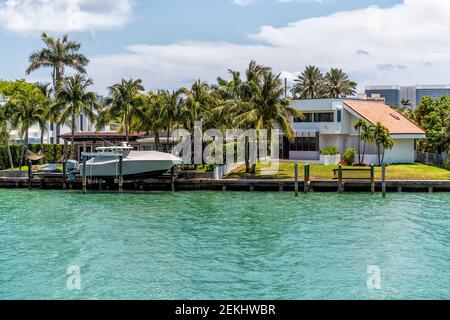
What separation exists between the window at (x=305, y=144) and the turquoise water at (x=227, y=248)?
70.4ft

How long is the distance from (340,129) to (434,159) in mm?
10051

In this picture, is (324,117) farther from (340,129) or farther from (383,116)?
(383,116)

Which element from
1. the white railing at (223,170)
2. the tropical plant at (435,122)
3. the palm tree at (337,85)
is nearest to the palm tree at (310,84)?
the palm tree at (337,85)

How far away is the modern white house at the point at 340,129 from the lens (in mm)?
63375

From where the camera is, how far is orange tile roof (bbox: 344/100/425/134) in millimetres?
63194

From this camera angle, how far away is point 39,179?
56500mm

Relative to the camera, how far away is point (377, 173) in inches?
2158

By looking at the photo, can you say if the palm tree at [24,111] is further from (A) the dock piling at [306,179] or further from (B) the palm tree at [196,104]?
(A) the dock piling at [306,179]

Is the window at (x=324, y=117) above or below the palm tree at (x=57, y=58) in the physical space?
below

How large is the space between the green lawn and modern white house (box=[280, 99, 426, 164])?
2954mm

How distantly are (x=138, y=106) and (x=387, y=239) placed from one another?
43.0 m
